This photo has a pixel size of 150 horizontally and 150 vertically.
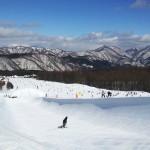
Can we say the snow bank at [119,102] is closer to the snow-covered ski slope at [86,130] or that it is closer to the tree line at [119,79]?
the snow-covered ski slope at [86,130]

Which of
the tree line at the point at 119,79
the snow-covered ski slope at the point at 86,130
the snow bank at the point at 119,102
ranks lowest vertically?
the snow-covered ski slope at the point at 86,130

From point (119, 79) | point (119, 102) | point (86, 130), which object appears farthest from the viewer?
point (119, 79)

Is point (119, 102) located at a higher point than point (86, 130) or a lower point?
higher

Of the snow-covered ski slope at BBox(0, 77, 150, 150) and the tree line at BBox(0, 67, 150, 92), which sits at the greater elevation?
the tree line at BBox(0, 67, 150, 92)

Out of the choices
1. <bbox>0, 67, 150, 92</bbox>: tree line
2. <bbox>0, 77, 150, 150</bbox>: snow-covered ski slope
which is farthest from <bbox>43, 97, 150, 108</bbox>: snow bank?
<bbox>0, 67, 150, 92</bbox>: tree line

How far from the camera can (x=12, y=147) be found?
17906 millimetres

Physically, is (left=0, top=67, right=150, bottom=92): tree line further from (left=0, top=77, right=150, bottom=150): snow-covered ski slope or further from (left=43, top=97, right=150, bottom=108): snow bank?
(left=0, top=77, right=150, bottom=150): snow-covered ski slope

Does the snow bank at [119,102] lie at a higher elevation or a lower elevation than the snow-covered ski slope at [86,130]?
higher

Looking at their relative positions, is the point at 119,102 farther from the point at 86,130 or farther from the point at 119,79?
the point at 119,79

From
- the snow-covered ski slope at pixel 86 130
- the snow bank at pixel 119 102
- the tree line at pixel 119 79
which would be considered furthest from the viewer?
the tree line at pixel 119 79

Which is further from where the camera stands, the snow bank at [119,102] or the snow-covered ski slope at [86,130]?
the snow bank at [119,102]

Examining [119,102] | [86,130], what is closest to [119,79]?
[119,102]

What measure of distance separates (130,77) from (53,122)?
112m

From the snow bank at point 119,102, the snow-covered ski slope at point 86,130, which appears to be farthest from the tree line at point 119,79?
the snow-covered ski slope at point 86,130
